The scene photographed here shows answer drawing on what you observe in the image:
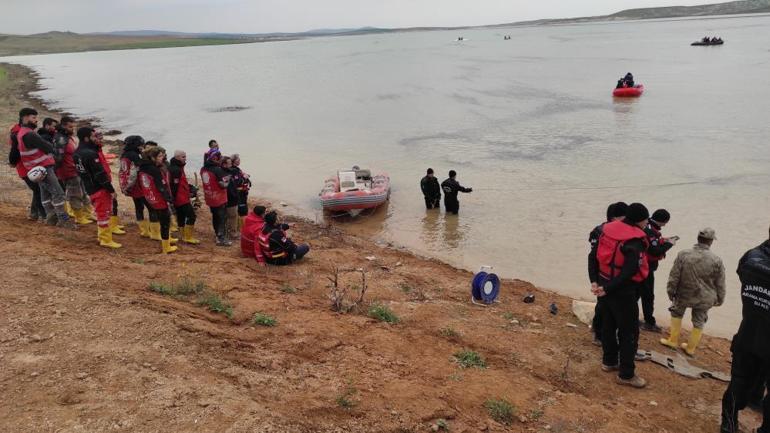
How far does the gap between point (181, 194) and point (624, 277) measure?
6.56 metres

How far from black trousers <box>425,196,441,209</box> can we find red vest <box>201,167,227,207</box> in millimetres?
6091

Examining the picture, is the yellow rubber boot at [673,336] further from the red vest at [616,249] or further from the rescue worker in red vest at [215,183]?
the rescue worker in red vest at [215,183]

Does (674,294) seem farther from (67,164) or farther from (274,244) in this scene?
(67,164)

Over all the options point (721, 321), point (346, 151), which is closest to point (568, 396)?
point (721, 321)

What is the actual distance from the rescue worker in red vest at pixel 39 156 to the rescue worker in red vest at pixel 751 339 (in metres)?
8.60

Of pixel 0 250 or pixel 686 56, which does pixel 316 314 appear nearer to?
pixel 0 250

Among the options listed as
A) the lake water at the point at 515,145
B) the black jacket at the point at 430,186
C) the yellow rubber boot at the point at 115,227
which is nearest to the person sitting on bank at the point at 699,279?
the lake water at the point at 515,145

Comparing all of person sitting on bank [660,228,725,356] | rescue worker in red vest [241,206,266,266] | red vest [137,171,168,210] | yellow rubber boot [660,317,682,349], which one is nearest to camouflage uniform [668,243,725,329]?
person sitting on bank [660,228,725,356]

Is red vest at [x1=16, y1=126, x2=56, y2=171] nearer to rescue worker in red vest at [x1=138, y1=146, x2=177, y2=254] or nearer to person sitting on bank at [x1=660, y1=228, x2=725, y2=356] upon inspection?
rescue worker in red vest at [x1=138, y1=146, x2=177, y2=254]

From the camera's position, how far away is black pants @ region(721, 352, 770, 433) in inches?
178

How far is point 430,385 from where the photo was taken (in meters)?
4.92

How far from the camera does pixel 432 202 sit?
13.7 metres

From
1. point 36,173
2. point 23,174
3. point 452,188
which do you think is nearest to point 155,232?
point 36,173

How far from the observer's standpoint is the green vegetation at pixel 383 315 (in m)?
6.55
